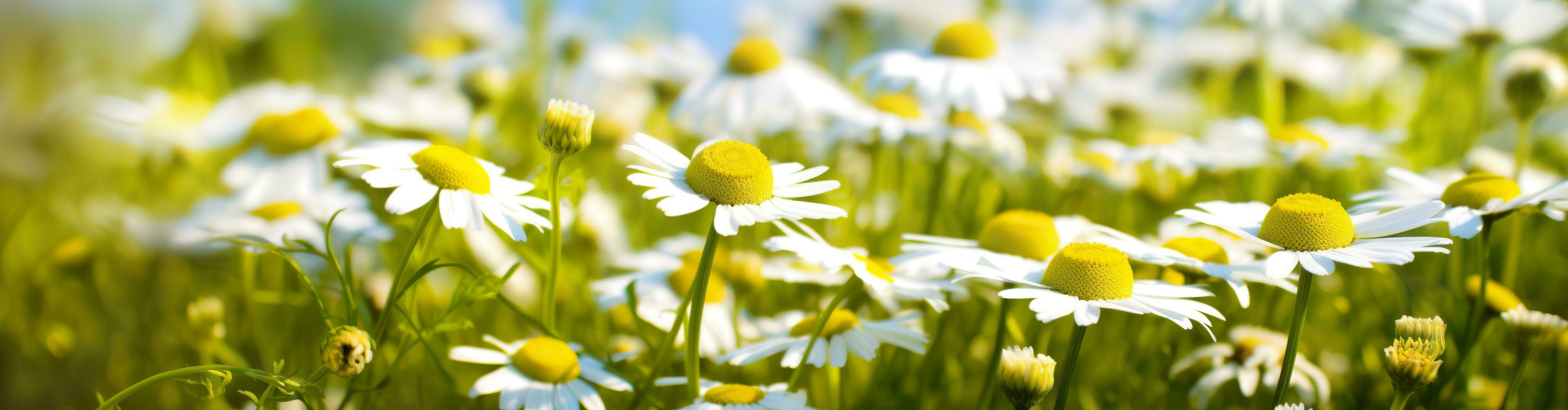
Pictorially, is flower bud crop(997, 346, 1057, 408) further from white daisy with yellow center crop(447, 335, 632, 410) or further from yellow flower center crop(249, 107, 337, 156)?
yellow flower center crop(249, 107, 337, 156)

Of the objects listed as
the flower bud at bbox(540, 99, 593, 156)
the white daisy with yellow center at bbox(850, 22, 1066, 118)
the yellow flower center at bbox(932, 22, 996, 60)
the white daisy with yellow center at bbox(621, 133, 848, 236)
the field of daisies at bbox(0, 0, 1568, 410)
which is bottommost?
the field of daisies at bbox(0, 0, 1568, 410)

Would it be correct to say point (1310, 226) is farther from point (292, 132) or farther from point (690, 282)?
point (292, 132)

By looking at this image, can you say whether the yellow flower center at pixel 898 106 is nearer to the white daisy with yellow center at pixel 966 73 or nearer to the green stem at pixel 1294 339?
the white daisy with yellow center at pixel 966 73

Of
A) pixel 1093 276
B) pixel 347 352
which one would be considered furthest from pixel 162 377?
pixel 1093 276

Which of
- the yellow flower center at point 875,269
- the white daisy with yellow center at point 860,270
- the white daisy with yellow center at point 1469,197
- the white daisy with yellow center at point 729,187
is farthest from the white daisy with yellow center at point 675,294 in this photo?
the white daisy with yellow center at point 1469,197

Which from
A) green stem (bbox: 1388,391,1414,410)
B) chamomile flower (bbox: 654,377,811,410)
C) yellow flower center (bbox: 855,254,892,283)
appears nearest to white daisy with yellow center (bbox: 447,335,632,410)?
chamomile flower (bbox: 654,377,811,410)

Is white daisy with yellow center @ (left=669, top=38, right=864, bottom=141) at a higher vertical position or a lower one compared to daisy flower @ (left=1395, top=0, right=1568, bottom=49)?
lower
